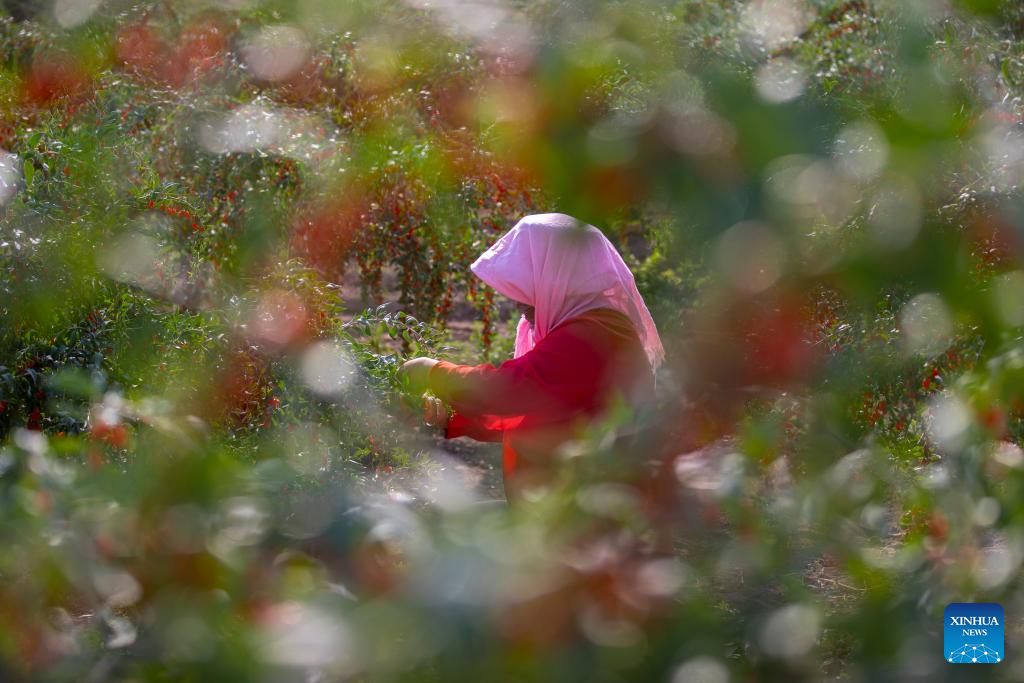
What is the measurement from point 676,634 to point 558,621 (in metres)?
0.12

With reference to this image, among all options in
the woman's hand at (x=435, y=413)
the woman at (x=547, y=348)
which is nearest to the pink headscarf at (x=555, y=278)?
the woman at (x=547, y=348)

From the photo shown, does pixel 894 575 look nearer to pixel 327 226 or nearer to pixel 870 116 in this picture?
pixel 870 116

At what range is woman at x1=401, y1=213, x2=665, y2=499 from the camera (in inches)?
99.2

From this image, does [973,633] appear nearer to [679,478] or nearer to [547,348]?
[679,478]

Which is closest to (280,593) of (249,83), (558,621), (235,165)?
(558,621)

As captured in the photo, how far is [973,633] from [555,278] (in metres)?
1.88

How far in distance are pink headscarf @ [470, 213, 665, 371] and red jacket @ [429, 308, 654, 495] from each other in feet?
0.17

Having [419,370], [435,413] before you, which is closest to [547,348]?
[419,370]

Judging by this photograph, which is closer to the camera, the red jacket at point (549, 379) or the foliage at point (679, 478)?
the foliage at point (679, 478)

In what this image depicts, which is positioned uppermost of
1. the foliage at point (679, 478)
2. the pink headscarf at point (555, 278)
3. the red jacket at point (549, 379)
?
the pink headscarf at point (555, 278)

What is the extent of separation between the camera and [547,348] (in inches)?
107

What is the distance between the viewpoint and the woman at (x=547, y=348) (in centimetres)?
252

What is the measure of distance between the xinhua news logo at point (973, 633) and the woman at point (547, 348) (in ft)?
4.17

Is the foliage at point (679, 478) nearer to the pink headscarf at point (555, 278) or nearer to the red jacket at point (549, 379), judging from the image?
the red jacket at point (549, 379)
